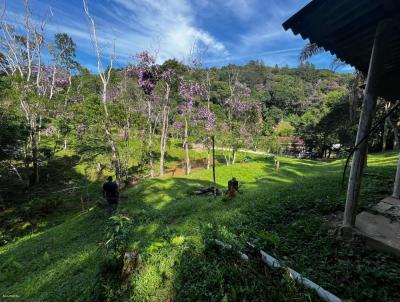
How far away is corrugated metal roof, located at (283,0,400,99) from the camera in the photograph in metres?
4.04

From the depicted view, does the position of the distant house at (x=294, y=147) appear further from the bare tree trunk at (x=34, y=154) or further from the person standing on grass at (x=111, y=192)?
the person standing on grass at (x=111, y=192)

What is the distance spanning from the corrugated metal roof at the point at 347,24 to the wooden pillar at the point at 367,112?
0.19 m

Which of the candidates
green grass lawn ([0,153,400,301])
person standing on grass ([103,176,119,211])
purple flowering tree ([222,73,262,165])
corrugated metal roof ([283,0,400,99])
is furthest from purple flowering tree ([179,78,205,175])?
corrugated metal roof ([283,0,400,99])

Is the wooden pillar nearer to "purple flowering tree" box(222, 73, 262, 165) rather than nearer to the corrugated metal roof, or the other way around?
the corrugated metal roof

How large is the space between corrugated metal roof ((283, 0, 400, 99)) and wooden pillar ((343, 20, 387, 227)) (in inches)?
7.6

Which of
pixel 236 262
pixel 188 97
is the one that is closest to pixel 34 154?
pixel 188 97

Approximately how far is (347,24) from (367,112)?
5.41 ft

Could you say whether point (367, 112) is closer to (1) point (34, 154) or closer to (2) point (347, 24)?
(2) point (347, 24)

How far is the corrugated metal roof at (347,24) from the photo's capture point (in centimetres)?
404

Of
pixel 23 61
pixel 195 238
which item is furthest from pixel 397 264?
pixel 23 61

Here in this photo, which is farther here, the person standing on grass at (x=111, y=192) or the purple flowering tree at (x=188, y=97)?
the purple flowering tree at (x=188, y=97)

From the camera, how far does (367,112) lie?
4.65 m

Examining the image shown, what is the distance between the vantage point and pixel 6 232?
1556 centimetres

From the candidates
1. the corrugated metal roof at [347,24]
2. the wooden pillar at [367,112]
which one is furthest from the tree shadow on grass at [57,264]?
the corrugated metal roof at [347,24]
